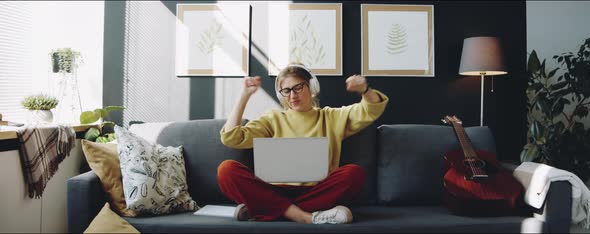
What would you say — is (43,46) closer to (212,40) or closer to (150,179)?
(212,40)

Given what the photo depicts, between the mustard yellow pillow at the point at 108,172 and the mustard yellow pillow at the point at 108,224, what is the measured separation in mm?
113

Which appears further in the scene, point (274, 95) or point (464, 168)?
point (274, 95)

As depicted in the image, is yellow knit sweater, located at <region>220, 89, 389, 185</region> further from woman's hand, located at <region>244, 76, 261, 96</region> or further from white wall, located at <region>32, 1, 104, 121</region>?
white wall, located at <region>32, 1, 104, 121</region>

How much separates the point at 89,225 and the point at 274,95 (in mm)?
1381

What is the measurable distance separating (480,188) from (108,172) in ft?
5.46

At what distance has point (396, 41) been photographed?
8.79 feet

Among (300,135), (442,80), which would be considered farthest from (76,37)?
(442,80)

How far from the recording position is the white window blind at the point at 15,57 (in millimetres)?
2438

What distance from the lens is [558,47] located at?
285 centimetres

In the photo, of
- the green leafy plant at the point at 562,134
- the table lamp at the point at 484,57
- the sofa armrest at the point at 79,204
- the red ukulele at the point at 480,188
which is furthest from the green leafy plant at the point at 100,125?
the green leafy plant at the point at 562,134

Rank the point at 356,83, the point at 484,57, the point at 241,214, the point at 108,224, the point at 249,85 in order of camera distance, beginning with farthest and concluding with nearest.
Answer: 1. the point at 484,57
2. the point at 249,85
3. the point at 356,83
4. the point at 241,214
5. the point at 108,224

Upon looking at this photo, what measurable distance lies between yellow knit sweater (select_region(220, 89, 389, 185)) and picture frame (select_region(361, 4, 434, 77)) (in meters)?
0.73

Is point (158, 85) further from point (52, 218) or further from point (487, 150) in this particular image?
point (487, 150)

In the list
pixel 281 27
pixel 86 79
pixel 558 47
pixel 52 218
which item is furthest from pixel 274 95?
pixel 558 47
